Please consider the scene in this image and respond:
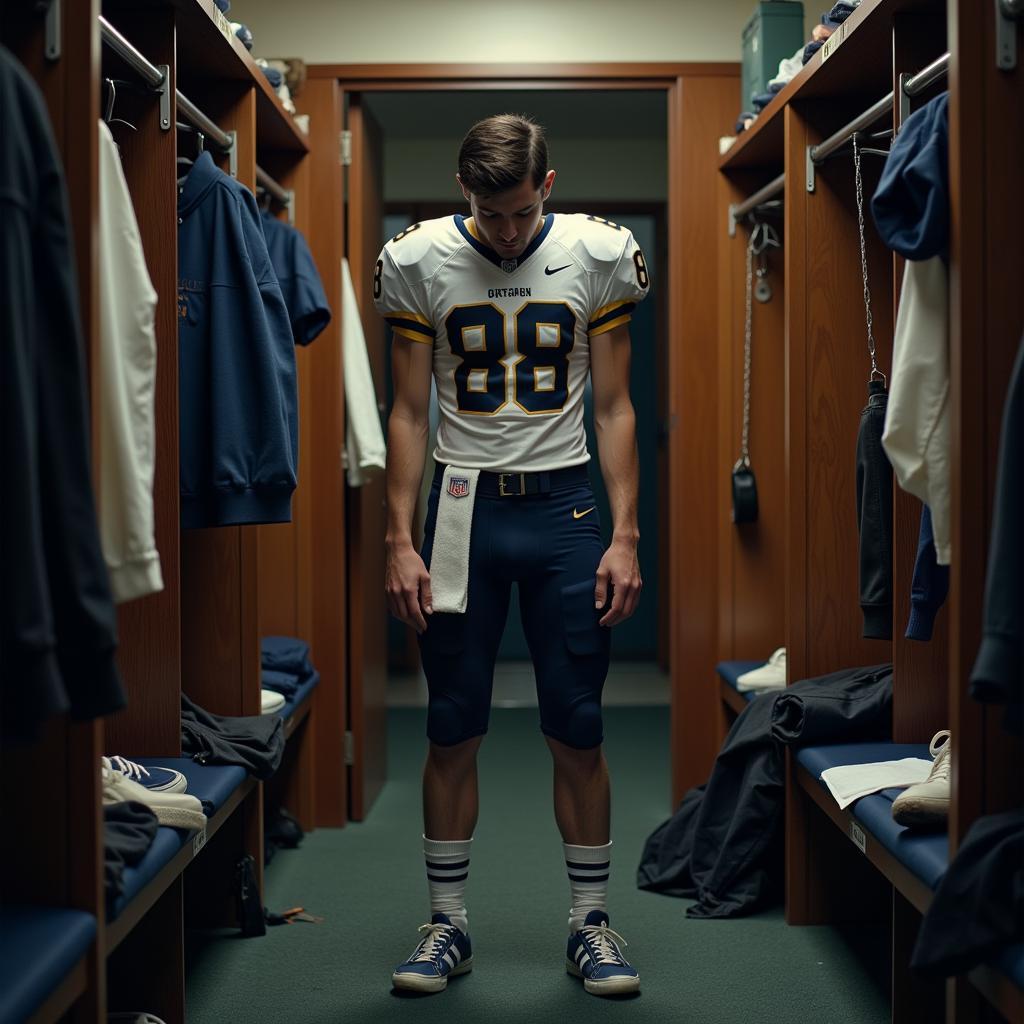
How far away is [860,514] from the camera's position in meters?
2.53

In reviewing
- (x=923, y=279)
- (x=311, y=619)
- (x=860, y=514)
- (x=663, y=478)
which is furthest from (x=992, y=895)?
(x=663, y=478)

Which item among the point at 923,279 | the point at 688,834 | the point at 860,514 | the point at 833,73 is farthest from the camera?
the point at 688,834

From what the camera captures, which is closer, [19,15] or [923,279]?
[19,15]

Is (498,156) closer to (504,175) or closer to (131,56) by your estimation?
(504,175)

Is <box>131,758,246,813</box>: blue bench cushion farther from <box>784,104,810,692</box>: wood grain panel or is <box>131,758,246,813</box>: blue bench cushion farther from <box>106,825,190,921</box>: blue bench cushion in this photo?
<box>784,104,810,692</box>: wood grain panel

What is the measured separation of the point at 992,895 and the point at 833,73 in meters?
1.81

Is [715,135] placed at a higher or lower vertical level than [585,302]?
higher

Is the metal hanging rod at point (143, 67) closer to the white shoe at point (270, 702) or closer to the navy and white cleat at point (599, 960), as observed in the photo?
the white shoe at point (270, 702)

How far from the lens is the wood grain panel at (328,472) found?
3.69 meters

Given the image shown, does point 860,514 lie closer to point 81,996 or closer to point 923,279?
point 923,279

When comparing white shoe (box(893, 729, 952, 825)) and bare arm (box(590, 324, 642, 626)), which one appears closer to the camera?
white shoe (box(893, 729, 952, 825))

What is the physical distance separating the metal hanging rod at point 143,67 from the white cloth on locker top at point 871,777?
1.73 m

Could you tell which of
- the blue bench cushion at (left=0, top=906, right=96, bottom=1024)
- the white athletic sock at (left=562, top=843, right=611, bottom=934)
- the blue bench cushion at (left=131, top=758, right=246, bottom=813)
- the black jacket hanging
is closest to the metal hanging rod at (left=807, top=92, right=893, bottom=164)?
the black jacket hanging

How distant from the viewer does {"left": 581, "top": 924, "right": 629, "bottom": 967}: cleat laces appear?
8.10 ft
